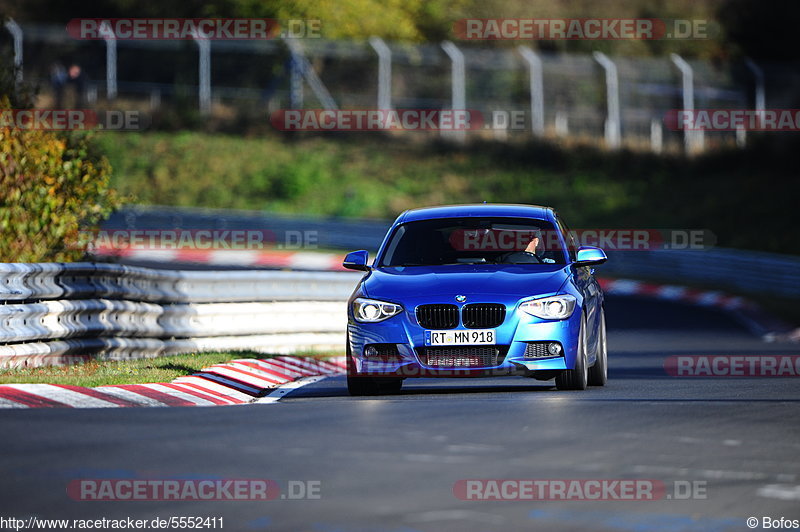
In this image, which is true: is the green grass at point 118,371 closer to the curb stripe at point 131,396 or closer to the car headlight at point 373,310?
the curb stripe at point 131,396

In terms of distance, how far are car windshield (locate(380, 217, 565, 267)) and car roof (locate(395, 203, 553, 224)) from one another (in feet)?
0.18

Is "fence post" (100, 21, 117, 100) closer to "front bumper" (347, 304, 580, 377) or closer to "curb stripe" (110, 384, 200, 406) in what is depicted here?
"curb stripe" (110, 384, 200, 406)

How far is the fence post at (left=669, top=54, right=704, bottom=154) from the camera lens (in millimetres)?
42906

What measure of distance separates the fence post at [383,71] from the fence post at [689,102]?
8.40m

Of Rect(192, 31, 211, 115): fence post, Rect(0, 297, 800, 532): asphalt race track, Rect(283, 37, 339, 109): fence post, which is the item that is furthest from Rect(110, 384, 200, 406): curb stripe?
Rect(283, 37, 339, 109): fence post

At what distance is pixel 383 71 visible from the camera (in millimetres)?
47625

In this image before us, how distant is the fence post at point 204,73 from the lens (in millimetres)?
47594

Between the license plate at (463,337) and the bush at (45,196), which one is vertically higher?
the bush at (45,196)

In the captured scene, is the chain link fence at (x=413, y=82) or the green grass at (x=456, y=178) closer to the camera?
the chain link fence at (x=413, y=82)

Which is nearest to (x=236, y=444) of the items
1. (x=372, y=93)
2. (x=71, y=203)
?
(x=71, y=203)

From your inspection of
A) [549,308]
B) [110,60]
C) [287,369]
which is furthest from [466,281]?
[110,60]

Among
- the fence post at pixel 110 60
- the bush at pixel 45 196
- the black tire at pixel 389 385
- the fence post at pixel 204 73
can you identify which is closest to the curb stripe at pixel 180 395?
the black tire at pixel 389 385

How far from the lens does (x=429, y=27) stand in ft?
232

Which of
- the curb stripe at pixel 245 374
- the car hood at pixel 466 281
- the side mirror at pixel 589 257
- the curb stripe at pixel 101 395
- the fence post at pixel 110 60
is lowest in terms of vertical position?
the curb stripe at pixel 245 374
